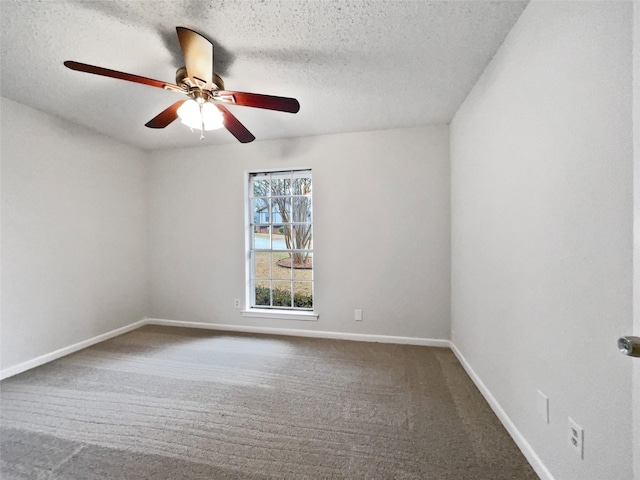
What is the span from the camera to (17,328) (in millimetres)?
2217

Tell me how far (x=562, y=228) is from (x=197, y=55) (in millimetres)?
2056

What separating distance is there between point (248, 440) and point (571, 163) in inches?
84.2

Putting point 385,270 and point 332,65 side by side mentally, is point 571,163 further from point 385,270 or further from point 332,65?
point 385,270

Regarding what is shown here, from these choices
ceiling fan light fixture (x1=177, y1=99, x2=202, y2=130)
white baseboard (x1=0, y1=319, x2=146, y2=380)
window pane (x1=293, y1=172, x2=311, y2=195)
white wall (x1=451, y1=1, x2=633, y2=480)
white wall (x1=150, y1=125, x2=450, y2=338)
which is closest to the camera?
white wall (x1=451, y1=1, x2=633, y2=480)

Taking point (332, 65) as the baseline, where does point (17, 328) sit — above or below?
below

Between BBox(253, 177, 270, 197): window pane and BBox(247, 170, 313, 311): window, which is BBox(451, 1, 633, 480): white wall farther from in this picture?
BBox(253, 177, 270, 197): window pane

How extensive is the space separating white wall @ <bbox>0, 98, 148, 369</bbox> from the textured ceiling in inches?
15.4

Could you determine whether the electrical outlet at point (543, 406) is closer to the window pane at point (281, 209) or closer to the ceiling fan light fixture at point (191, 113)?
the ceiling fan light fixture at point (191, 113)

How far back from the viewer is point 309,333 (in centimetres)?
301

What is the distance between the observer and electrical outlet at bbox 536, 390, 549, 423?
1.14 meters

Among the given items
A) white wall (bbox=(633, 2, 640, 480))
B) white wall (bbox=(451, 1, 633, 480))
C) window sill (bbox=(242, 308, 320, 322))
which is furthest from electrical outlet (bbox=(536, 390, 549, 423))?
window sill (bbox=(242, 308, 320, 322))

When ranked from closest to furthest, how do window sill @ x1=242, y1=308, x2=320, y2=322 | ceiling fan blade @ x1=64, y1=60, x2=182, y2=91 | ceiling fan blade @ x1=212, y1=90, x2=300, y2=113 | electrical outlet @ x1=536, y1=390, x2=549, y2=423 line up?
electrical outlet @ x1=536, y1=390, x2=549, y2=423 → ceiling fan blade @ x1=64, y1=60, x2=182, y2=91 → ceiling fan blade @ x1=212, y1=90, x2=300, y2=113 → window sill @ x1=242, y1=308, x2=320, y2=322

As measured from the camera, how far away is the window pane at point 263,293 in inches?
131

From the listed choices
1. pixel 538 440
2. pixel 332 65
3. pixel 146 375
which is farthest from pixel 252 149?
pixel 538 440
